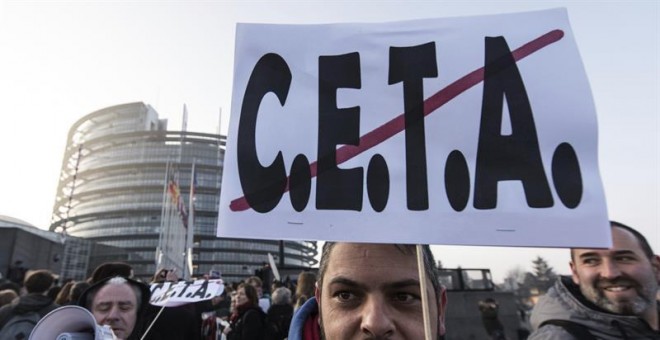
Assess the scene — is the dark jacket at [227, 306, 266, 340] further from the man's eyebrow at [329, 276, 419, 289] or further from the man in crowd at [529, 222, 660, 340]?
the man's eyebrow at [329, 276, 419, 289]

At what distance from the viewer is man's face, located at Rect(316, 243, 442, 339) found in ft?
4.39

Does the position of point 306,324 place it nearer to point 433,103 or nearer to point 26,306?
point 433,103

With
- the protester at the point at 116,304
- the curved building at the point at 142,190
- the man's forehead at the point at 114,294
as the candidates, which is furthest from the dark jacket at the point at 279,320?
the curved building at the point at 142,190

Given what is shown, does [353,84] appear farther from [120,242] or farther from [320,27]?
[120,242]

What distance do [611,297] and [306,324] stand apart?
1.48 meters

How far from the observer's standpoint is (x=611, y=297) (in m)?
1.97

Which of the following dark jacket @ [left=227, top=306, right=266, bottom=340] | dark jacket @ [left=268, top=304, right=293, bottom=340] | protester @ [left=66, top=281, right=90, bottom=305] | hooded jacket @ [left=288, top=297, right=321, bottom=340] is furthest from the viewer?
dark jacket @ [left=268, top=304, right=293, bottom=340]

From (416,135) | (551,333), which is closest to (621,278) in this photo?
(551,333)

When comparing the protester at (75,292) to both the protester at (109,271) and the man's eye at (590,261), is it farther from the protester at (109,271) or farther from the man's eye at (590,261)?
the man's eye at (590,261)

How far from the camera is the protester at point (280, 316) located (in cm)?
475

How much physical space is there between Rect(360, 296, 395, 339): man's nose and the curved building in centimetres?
7698

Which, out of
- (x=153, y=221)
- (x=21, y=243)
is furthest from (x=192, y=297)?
(x=153, y=221)

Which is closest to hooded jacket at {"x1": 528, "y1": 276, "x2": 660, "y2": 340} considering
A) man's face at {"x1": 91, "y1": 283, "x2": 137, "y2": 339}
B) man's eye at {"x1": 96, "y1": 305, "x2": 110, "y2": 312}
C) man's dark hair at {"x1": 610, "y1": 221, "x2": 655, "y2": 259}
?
man's dark hair at {"x1": 610, "y1": 221, "x2": 655, "y2": 259}

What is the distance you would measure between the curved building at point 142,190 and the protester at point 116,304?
75.2m
